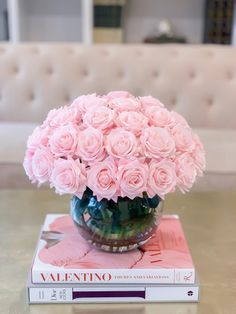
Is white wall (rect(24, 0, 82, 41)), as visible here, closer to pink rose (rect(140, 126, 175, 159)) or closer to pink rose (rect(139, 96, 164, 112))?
pink rose (rect(139, 96, 164, 112))

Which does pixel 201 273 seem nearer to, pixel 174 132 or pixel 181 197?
pixel 174 132

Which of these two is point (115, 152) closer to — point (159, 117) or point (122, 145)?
point (122, 145)

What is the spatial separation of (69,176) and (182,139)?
0.22m

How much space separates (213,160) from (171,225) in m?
0.72

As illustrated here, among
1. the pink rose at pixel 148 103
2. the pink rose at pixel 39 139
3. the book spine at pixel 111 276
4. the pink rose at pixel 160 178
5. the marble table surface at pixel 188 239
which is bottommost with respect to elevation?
the marble table surface at pixel 188 239

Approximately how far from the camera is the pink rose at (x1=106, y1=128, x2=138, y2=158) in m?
0.77

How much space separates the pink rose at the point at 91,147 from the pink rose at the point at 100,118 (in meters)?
0.02

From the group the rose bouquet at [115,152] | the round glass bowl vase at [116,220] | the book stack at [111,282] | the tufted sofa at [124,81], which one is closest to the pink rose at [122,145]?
the rose bouquet at [115,152]

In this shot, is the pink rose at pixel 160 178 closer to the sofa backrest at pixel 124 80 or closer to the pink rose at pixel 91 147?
the pink rose at pixel 91 147

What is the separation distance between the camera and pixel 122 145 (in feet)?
2.53

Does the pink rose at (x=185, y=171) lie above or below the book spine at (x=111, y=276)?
above

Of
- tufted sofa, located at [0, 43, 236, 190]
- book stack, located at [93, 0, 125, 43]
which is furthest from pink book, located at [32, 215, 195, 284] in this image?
book stack, located at [93, 0, 125, 43]

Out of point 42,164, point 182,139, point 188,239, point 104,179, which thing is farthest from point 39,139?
point 188,239

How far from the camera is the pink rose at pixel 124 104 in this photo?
837 mm
